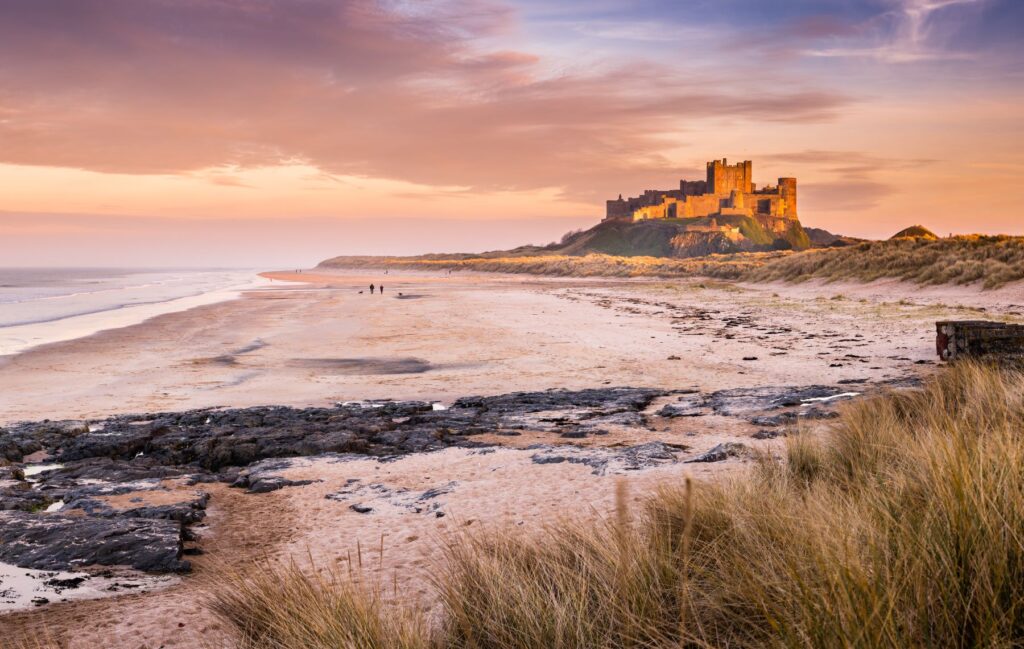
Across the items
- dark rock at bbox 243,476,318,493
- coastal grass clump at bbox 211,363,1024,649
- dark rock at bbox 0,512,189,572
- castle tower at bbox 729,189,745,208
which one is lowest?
dark rock at bbox 243,476,318,493

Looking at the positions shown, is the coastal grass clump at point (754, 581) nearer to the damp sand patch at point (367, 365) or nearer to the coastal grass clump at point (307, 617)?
the coastal grass clump at point (307, 617)

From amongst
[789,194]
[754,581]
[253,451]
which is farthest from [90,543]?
[789,194]

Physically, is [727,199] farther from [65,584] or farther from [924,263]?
[65,584]

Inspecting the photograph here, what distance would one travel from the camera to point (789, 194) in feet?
592

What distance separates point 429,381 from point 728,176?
175 metres

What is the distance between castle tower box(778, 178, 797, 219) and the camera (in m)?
179

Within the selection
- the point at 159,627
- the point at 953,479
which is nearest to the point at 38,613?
the point at 159,627

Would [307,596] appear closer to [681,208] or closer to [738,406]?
[738,406]

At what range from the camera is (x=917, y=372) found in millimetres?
10352

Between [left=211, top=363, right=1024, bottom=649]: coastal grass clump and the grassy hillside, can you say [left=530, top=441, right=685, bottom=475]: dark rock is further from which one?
the grassy hillside

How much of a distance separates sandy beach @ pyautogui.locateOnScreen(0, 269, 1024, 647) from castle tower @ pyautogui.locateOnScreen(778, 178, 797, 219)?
532 ft

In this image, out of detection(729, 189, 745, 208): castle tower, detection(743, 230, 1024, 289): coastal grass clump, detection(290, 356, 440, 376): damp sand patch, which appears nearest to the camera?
detection(290, 356, 440, 376): damp sand patch

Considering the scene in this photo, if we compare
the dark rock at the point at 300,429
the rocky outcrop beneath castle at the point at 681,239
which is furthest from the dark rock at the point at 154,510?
the rocky outcrop beneath castle at the point at 681,239

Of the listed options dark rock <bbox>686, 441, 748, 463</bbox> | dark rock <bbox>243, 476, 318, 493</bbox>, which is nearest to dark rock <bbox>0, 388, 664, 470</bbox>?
dark rock <bbox>243, 476, 318, 493</bbox>
